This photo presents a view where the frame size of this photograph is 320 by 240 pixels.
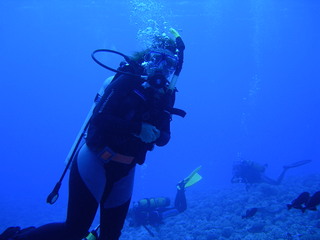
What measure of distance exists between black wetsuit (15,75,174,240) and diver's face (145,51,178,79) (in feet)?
1.03

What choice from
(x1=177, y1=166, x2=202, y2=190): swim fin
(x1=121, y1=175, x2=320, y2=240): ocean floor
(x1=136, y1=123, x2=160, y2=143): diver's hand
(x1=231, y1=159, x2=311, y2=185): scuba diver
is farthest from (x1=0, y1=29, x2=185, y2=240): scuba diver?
(x1=231, y1=159, x2=311, y2=185): scuba diver

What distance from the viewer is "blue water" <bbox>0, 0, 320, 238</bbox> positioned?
7456 centimetres

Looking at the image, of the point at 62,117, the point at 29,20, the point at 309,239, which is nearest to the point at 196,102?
the point at 62,117

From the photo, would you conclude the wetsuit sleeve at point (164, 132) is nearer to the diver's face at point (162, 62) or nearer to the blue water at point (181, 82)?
the diver's face at point (162, 62)

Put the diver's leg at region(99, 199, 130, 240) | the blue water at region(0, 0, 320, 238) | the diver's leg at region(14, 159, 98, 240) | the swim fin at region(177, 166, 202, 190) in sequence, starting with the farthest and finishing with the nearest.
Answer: the blue water at region(0, 0, 320, 238) < the swim fin at region(177, 166, 202, 190) < the diver's leg at region(99, 199, 130, 240) < the diver's leg at region(14, 159, 98, 240)

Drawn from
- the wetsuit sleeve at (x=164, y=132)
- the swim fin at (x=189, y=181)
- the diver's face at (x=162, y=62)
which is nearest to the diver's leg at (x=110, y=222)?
the wetsuit sleeve at (x=164, y=132)

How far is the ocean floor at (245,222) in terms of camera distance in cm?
869

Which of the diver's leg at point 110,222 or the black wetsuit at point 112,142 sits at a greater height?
the black wetsuit at point 112,142

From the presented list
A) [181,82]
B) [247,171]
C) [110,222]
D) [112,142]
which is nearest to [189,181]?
[247,171]

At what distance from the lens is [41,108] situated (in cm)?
18338

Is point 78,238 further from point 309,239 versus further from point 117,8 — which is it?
point 117,8

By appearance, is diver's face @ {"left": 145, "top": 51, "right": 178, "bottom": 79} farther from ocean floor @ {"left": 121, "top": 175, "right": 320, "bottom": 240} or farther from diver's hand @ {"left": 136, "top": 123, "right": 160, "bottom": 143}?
ocean floor @ {"left": 121, "top": 175, "right": 320, "bottom": 240}

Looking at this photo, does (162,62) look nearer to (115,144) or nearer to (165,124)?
(165,124)

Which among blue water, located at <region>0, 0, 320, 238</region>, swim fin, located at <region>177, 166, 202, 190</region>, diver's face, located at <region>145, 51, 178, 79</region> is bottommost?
diver's face, located at <region>145, 51, 178, 79</region>
